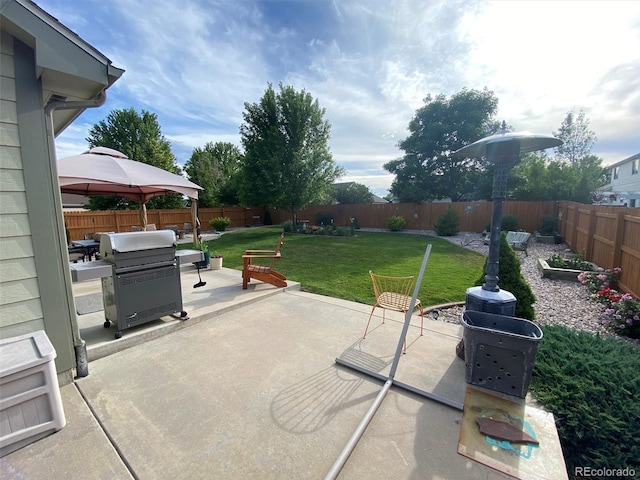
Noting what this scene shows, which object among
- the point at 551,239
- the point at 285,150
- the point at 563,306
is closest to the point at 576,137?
the point at 551,239

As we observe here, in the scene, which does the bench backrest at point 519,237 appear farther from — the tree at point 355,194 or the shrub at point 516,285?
the tree at point 355,194

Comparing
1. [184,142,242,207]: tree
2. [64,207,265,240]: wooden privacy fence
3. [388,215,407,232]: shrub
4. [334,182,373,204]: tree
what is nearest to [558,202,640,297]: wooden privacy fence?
[388,215,407,232]: shrub

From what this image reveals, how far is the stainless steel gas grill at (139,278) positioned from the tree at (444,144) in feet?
57.7

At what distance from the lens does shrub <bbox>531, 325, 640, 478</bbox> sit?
1758mm

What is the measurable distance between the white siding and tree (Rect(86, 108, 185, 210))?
66.6 feet

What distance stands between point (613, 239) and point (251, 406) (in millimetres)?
7107

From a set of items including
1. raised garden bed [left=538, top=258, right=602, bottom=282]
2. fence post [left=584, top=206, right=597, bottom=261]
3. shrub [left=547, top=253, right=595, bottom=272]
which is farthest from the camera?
fence post [left=584, top=206, right=597, bottom=261]

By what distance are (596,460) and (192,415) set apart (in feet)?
8.93

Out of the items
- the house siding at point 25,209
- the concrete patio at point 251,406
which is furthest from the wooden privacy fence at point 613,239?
the house siding at point 25,209

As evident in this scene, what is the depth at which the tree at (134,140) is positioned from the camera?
19.7 m

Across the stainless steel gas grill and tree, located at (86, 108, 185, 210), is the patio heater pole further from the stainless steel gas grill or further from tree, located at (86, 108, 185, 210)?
tree, located at (86, 108, 185, 210)

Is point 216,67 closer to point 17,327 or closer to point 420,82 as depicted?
point 420,82

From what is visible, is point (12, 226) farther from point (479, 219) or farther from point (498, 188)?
point (479, 219)

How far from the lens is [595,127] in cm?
2308
